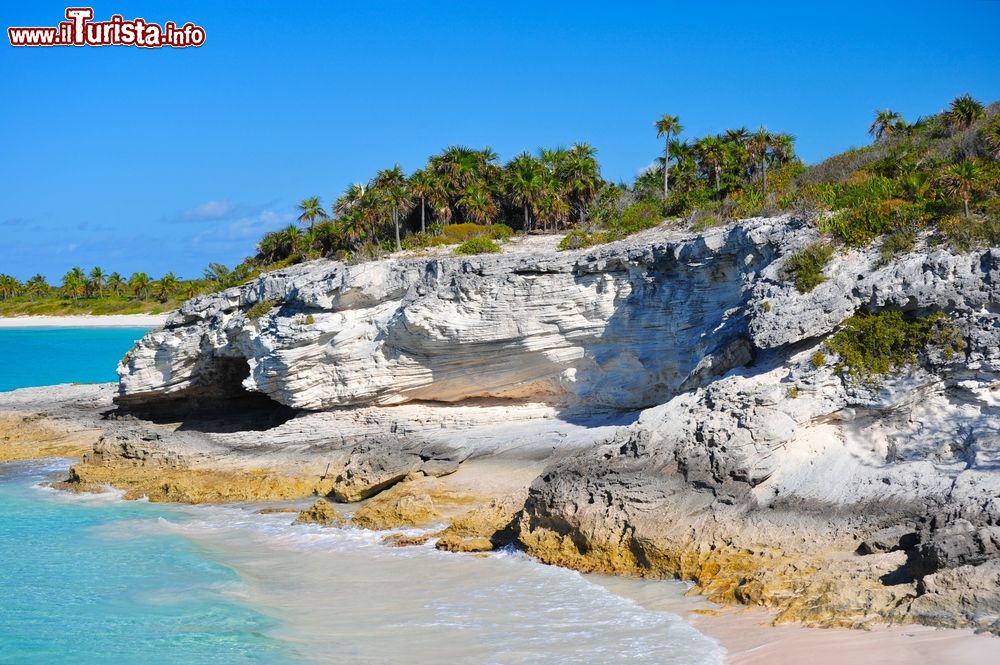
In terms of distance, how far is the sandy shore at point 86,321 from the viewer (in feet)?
250

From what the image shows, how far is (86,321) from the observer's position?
79.5 meters

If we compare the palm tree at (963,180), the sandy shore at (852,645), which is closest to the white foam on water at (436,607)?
the sandy shore at (852,645)

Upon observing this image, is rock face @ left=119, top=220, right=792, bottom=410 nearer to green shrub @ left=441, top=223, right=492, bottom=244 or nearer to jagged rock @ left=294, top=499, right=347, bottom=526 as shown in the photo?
jagged rock @ left=294, top=499, right=347, bottom=526

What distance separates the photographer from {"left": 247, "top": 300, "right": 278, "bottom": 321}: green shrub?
24.2 m

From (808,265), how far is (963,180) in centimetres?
360

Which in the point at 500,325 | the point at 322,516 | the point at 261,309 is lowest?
the point at 322,516

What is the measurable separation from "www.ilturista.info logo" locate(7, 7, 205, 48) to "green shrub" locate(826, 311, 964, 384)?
16313mm

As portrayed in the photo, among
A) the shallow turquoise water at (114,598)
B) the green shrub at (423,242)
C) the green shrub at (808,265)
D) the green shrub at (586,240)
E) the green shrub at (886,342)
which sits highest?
the green shrub at (423,242)

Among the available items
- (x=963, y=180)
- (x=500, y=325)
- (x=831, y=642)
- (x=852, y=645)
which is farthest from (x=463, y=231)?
(x=852, y=645)

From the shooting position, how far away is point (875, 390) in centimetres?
1423

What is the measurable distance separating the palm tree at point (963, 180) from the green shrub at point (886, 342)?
10.8 ft

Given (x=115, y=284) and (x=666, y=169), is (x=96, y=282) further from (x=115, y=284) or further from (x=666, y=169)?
(x=666, y=169)

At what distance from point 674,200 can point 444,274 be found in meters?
9.79

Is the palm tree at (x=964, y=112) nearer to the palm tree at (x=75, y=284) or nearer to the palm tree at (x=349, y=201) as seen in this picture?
the palm tree at (x=349, y=201)
